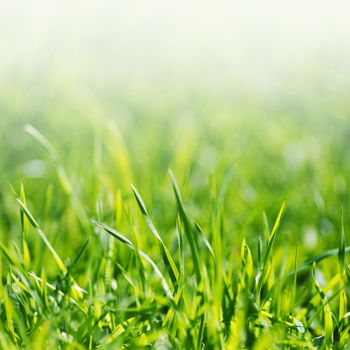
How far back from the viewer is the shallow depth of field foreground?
3.22ft

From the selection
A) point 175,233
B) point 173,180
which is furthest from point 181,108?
point 173,180

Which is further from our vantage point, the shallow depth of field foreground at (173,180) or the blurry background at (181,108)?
the blurry background at (181,108)

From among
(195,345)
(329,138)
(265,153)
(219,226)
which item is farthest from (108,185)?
(329,138)

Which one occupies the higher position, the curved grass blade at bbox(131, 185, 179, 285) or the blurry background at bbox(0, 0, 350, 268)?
Answer: the curved grass blade at bbox(131, 185, 179, 285)

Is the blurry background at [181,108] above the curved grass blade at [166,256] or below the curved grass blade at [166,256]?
below

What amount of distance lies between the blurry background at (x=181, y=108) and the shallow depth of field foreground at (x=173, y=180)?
1 cm

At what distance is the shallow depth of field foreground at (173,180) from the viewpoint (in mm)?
983

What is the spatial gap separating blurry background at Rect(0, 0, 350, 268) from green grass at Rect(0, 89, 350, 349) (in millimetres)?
13

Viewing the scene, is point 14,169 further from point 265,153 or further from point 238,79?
point 238,79

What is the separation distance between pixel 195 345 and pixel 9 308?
11.7 inches

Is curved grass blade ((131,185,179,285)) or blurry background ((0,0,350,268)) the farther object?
blurry background ((0,0,350,268))

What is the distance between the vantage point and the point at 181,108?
11.3 ft

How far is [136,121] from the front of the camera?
3.23 metres

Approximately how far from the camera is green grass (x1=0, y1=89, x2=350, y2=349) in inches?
37.9
